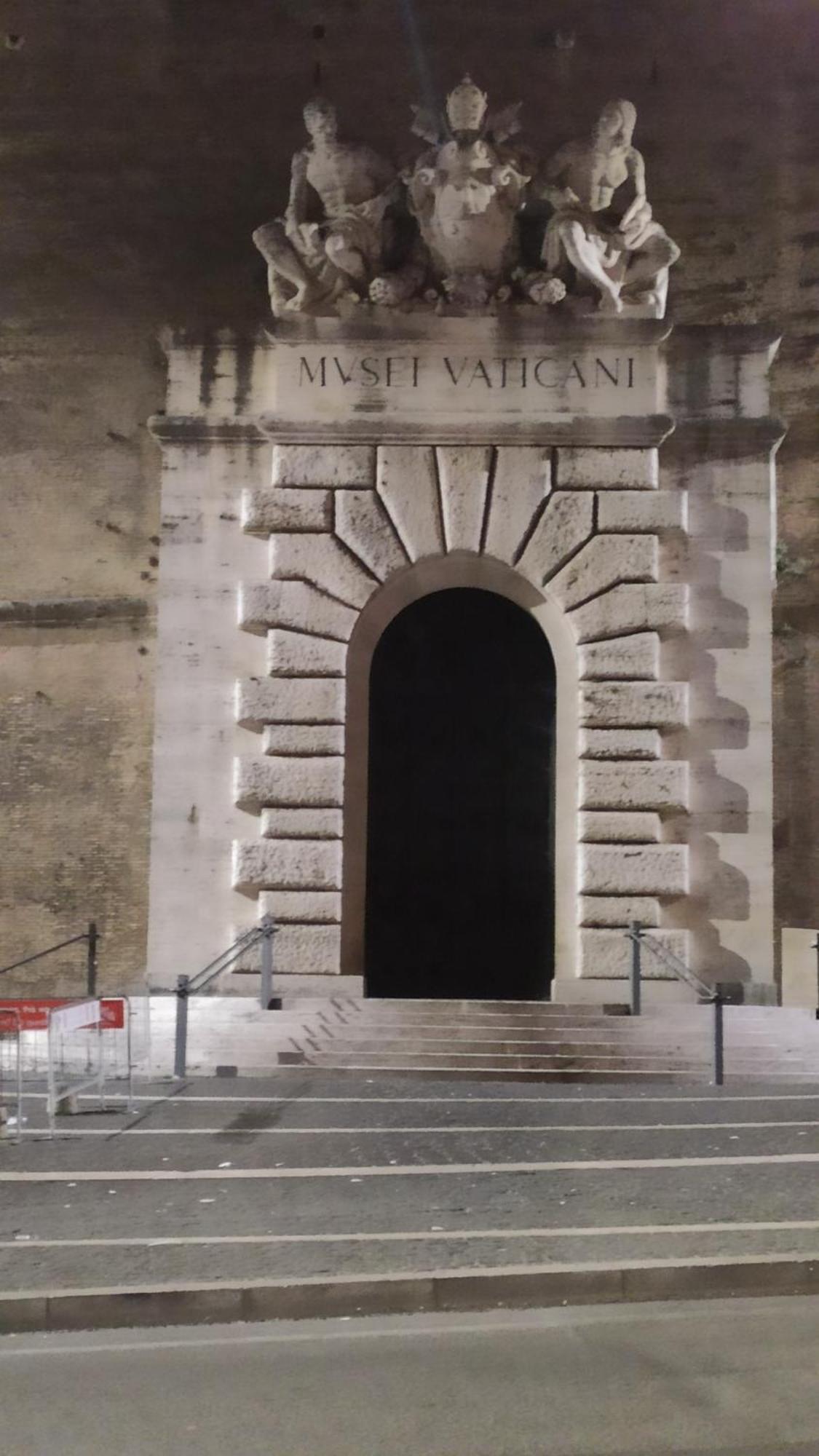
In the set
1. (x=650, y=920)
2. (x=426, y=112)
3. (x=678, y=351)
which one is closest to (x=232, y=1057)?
(x=650, y=920)

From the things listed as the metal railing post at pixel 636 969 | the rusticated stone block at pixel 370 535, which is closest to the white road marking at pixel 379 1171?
the metal railing post at pixel 636 969

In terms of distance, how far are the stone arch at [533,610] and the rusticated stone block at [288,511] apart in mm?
16

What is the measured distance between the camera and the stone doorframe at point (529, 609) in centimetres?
1159

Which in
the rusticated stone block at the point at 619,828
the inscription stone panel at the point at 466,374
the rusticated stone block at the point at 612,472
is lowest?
the rusticated stone block at the point at 619,828

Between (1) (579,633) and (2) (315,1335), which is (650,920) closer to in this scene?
(1) (579,633)

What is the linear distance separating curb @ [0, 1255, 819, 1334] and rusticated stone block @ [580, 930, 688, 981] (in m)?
6.32

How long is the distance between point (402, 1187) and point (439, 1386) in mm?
2185

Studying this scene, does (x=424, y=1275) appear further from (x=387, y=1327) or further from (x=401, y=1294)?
(x=387, y=1327)

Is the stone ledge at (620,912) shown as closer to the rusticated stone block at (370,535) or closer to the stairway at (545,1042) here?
the stairway at (545,1042)

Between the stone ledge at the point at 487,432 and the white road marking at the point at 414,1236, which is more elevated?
the stone ledge at the point at 487,432

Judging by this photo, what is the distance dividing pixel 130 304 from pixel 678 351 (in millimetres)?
5595

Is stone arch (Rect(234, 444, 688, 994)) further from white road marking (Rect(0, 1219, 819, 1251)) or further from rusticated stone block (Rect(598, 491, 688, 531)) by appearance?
white road marking (Rect(0, 1219, 819, 1251))

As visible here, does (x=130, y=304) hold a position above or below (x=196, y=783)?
above

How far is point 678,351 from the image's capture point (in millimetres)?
12164
